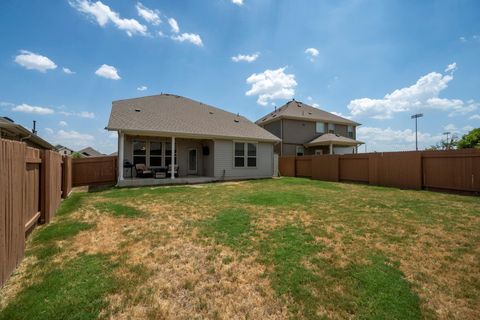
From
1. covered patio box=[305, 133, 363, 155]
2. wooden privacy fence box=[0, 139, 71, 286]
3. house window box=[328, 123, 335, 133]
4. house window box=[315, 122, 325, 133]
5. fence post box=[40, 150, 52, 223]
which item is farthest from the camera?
house window box=[328, 123, 335, 133]

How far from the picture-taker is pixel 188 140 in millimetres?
15250

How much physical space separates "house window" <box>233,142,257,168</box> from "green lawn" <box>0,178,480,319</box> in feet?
30.9

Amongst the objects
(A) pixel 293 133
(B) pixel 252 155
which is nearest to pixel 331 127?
(A) pixel 293 133

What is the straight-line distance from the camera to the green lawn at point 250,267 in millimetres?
2395

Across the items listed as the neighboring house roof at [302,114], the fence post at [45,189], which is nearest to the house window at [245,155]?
the neighboring house roof at [302,114]

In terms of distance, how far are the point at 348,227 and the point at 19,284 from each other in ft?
18.2

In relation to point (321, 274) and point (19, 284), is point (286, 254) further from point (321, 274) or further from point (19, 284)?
point (19, 284)

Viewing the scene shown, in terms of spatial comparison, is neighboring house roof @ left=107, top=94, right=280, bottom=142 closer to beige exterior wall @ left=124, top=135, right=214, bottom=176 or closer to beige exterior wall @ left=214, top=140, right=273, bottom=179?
beige exterior wall @ left=214, top=140, right=273, bottom=179

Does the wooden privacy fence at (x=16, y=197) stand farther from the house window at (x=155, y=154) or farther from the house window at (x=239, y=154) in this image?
the house window at (x=239, y=154)

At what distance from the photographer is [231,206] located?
697 cm

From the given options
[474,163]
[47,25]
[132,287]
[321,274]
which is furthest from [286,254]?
[47,25]

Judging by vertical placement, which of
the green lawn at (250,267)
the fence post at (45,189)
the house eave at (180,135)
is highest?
the house eave at (180,135)

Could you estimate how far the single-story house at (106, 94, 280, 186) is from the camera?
13.1 m

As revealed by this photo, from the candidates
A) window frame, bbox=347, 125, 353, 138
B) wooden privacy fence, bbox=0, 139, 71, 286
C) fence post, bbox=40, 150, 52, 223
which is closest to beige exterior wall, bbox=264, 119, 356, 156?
window frame, bbox=347, 125, 353, 138
